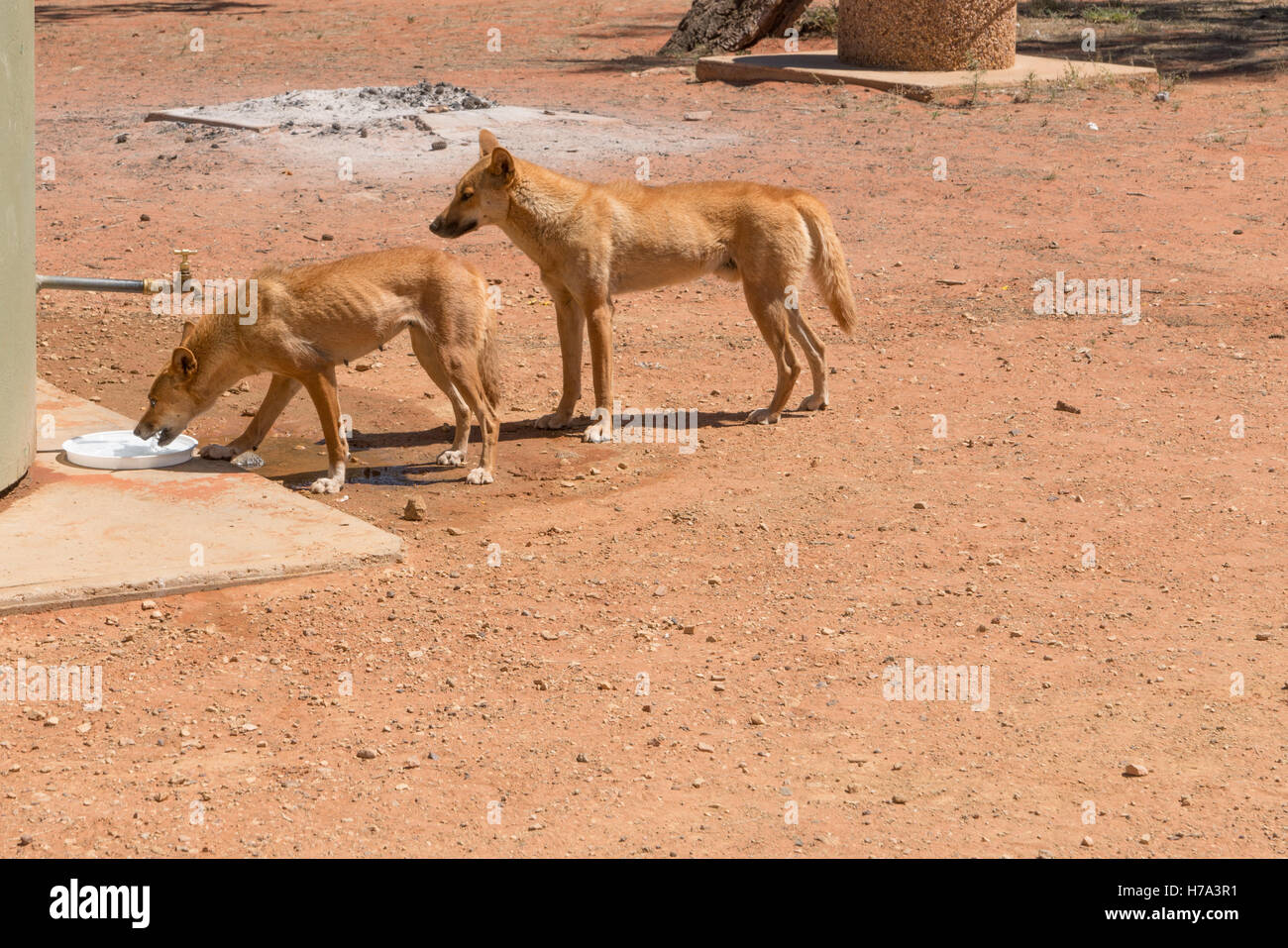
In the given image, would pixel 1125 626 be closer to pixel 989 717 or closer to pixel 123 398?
pixel 989 717

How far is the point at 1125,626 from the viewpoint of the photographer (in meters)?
6.31

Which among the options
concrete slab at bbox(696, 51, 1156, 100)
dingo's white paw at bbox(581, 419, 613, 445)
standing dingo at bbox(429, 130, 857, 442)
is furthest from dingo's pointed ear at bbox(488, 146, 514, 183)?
concrete slab at bbox(696, 51, 1156, 100)

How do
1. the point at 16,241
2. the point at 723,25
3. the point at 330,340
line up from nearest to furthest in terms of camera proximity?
the point at 16,241 → the point at 330,340 → the point at 723,25

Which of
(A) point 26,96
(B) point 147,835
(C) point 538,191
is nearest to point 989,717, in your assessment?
(B) point 147,835

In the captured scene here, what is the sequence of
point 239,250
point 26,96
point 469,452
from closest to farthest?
point 26,96, point 469,452, point 239,250

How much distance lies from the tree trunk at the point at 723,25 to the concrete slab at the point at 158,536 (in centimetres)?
1716

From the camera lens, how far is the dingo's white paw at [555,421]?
9094 millimetres

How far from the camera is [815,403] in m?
9.43

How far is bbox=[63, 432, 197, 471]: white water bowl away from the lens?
7645 mm

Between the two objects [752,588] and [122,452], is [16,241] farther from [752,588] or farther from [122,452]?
[752,588]

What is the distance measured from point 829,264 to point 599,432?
1.76 meters

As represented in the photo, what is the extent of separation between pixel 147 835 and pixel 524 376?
575 cm

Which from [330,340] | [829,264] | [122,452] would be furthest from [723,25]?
[122,452]

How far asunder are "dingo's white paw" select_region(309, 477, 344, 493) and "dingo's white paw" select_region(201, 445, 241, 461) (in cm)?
61
